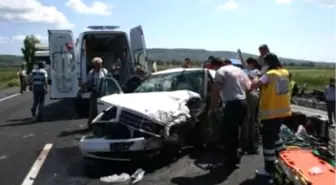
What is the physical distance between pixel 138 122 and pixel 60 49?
7.73 metres

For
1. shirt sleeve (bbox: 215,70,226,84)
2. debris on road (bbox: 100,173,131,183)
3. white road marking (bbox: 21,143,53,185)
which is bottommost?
white road marking (bbox: 21,143,53,185)

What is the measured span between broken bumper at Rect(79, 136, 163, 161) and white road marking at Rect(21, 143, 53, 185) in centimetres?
83

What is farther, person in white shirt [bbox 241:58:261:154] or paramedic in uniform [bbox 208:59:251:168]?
person in white shirt [bbox 241:58:261:154]

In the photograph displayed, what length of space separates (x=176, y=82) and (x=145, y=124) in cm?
207

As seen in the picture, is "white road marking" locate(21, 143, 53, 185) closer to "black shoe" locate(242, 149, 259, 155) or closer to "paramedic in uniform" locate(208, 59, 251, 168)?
"paramedic in uniform" locate(208, 59, 251, 168)

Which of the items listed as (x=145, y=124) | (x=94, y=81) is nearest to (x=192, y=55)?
(x=94, y=81)

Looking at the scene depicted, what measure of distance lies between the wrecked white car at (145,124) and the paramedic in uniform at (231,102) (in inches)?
29.4

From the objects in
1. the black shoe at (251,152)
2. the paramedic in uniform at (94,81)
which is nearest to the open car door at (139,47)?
the paramedic in uniform at (94,81)

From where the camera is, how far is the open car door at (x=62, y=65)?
14586 mm

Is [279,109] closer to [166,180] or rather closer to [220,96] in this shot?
[220,96]

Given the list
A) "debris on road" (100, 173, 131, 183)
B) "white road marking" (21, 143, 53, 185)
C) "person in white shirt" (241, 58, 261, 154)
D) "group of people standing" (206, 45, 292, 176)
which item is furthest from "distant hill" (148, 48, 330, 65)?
"white road marking" (21, 143, 53, 185)

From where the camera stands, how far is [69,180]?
282 inches

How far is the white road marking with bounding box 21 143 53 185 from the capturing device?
716cm

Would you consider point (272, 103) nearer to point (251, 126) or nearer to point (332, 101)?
point (251, 126)
